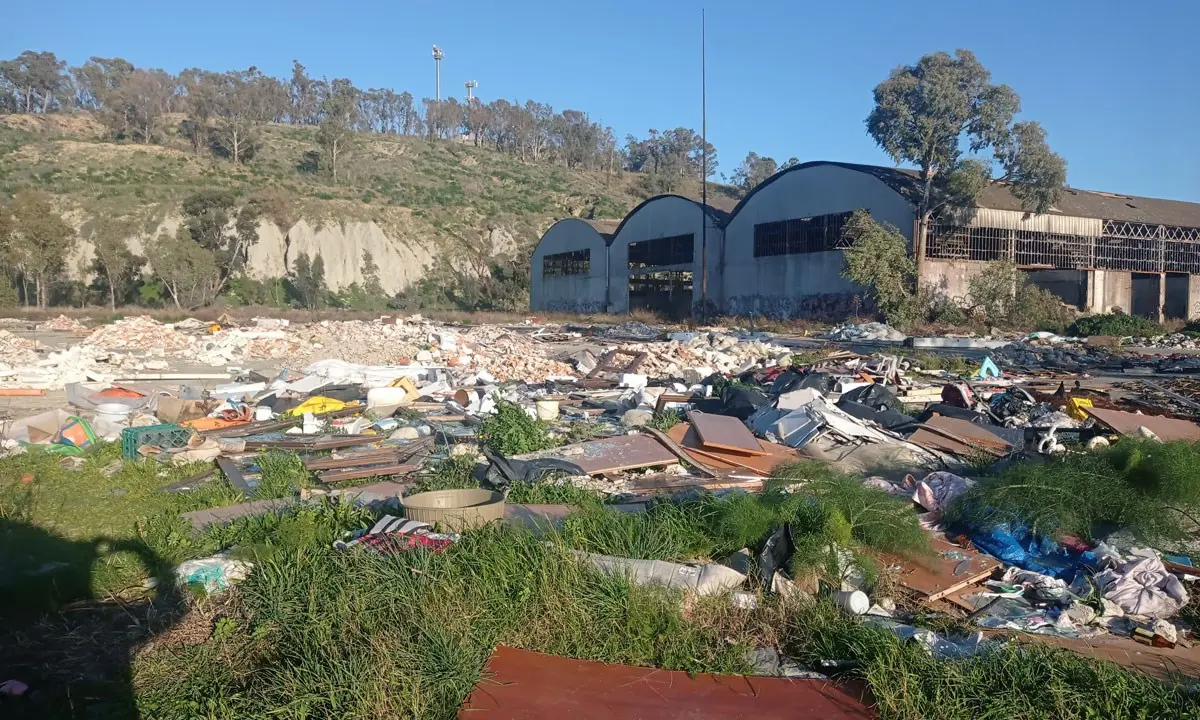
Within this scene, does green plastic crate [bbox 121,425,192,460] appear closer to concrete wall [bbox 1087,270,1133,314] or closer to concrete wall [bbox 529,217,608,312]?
concrete wall [bbox 1087,270,1133,314]

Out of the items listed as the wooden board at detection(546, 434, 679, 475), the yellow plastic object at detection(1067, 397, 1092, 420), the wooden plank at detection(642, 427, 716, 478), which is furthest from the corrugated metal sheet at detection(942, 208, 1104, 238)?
the wooden board at detection(546, 434, 679, 475)

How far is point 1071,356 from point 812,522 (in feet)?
56.4

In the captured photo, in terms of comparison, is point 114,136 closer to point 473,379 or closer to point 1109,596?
point 473,379

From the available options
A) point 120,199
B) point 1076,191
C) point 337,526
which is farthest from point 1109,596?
point 120,199

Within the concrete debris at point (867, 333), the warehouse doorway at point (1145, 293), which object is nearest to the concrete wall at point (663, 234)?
the concrete debris at point (867, 333)

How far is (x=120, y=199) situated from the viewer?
5347 centimetres

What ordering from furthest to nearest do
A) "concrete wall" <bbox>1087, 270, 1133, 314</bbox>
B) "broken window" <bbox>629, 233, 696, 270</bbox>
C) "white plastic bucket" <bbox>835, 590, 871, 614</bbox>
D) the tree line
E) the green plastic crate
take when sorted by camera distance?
the tree line < "broken window" <bbox>629, 233, 696, 270</bbox> < "concrete wall" <bbox>1087, 270, 1133, 314</bbox> < the green plastic crate < "white plastic bucket" <bbox>835, 590, 871, 614</bbox>

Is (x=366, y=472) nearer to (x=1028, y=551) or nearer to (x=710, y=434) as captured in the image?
(x=710, y=434)

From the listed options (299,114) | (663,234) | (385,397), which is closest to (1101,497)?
(385,397)

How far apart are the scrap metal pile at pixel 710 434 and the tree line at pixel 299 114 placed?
189 feet

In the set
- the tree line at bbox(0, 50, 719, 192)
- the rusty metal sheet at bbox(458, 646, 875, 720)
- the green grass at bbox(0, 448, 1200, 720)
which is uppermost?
the tree line at bbox(0, 50, 719, 192)

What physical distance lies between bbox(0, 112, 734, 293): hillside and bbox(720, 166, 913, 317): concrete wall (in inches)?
1006

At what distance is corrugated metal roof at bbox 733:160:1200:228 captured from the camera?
31380mm

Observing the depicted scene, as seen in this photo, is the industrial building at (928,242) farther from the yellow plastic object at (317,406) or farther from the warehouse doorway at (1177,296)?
the yellow plastic object at (317,406)
